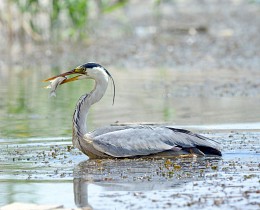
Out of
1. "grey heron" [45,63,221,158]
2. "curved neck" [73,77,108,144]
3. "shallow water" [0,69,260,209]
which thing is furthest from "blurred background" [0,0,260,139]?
"grey heron" [45,63,221,158]

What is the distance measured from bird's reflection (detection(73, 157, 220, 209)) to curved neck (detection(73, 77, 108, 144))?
39 cm

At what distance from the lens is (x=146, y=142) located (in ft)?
33.7

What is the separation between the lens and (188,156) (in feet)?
33.8

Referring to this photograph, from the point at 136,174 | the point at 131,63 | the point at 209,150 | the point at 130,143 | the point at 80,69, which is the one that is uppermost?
the point at 131,63

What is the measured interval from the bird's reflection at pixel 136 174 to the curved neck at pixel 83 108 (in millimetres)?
387

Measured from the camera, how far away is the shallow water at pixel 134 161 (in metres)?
8.15

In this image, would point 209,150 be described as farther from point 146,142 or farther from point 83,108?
point 83,108

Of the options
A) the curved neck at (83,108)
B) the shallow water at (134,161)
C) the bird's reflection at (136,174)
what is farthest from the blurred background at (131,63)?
the bird's reflection at (136,174)

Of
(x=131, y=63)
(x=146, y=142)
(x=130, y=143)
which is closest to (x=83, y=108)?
(x=130, y=143)

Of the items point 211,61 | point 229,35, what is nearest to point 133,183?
point 211,61

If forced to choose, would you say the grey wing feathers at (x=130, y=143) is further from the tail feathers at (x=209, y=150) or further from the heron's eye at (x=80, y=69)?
the heron's eye at (x=80, y=69)

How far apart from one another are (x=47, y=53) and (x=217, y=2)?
17.4 m

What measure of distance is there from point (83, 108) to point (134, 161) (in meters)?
0.98

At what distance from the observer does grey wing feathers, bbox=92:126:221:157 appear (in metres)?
10.2
